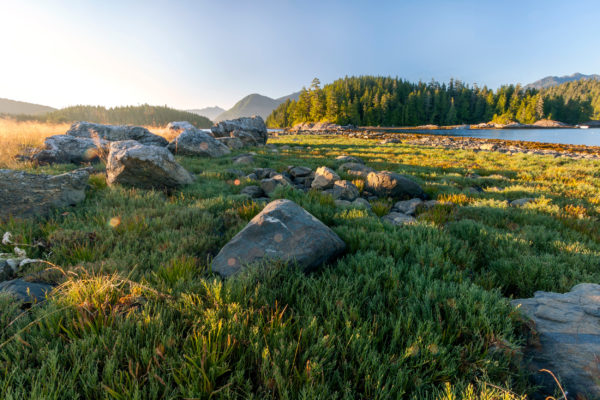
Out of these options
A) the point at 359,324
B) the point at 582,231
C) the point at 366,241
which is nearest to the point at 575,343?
the point at 359,324

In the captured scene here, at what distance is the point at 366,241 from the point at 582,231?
4588mm

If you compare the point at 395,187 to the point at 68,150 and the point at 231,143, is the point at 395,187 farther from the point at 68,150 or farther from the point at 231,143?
the point at 231,143

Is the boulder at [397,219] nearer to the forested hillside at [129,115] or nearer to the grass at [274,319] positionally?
the grass at [274,319]

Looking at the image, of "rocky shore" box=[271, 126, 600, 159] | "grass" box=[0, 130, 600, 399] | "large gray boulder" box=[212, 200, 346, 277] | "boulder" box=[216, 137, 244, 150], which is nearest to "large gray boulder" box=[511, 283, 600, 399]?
"grass" box=[0, 130, 600, 399]

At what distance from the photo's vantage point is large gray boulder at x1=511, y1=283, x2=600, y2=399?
5.56ft

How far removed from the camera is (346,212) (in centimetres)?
493

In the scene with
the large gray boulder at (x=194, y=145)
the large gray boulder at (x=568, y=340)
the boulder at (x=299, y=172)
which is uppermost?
the large gray boulder at (x=194, y=145)

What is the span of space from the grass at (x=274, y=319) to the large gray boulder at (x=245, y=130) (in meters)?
17.3

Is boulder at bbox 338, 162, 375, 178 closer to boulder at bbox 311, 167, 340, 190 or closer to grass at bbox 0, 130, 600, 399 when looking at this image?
boulder at bbox 311, 167, 340, 190

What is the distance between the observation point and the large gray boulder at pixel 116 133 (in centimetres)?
1273

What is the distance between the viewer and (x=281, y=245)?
3156 mm

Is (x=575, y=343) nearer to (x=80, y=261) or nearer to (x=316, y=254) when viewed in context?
(x=316, y=254)

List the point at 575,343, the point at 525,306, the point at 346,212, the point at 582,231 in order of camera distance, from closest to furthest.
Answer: the point at 575,343, the point at 525,306, the point at 582,231, the point at 346,212

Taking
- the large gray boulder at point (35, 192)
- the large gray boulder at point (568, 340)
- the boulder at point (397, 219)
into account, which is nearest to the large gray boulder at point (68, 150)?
the large gray boulder at point (35, 192)
